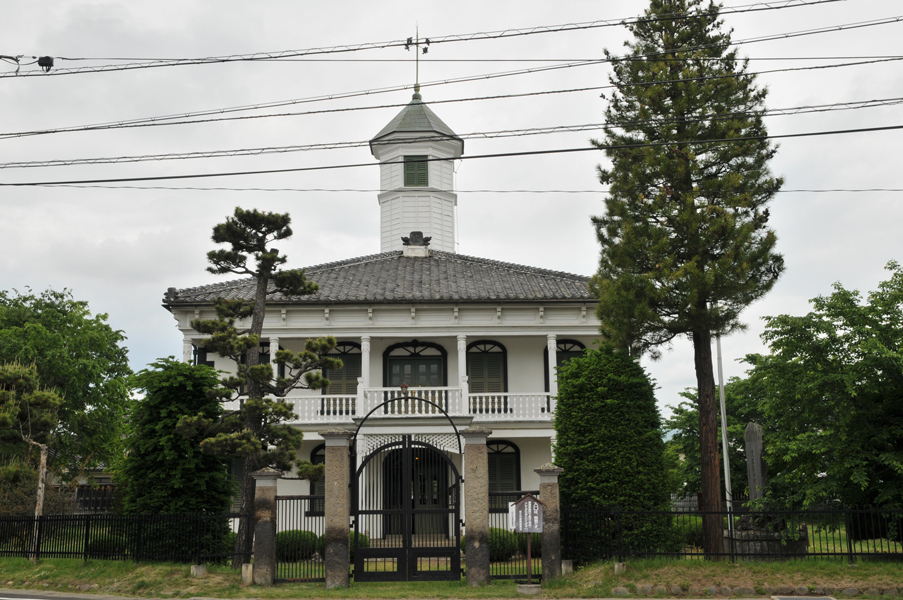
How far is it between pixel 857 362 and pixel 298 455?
17294 mm

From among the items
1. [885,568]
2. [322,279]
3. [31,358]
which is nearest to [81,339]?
[31,358]

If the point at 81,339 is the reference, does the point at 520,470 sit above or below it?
below

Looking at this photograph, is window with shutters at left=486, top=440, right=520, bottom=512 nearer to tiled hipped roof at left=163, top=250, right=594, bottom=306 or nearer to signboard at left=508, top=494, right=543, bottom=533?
tiled hipped roof at left=163, top=250, right=594, bottom=306

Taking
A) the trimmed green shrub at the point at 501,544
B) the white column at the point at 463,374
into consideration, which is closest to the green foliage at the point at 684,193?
the trimmed green shrub at the point at 501,544

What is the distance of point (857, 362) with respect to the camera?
15672 mm

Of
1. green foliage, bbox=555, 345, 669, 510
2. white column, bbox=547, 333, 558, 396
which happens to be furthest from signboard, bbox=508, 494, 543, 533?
white column, bbox=547, 333, 558, 396

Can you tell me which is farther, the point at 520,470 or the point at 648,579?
the point at 520,470

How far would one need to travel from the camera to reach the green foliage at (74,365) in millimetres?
32656

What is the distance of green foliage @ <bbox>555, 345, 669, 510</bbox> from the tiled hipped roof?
28.0ft

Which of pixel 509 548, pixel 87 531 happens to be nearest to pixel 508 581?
pixel 509 548

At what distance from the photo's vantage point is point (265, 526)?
623 inches

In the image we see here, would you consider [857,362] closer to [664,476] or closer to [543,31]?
[664,476]

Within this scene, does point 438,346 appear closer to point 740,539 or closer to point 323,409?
point 323,409

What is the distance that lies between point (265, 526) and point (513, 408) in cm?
1147
